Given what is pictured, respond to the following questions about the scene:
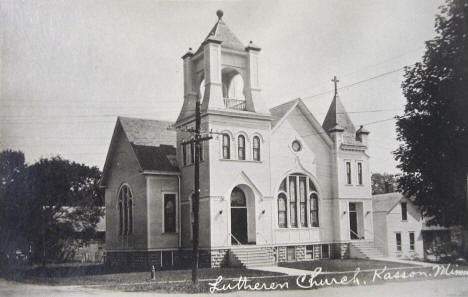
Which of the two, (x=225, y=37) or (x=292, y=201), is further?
(x=292, y=201)

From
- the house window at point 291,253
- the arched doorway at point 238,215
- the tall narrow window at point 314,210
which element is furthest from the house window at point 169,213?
the tall narrow window at point 314,210

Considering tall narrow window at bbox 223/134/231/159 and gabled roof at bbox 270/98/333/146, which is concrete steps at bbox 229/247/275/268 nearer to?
tall narrow window at bbox 223/134/231/159

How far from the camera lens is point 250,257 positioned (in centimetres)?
2470

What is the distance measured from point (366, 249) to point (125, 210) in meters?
13.5

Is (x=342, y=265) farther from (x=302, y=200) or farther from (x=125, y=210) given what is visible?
(x=125, y=210)

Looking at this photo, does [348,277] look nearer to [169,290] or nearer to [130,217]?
A: [169,290]

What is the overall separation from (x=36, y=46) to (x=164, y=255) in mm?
15903

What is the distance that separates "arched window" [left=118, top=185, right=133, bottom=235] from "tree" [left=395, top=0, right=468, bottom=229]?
1578 centimetres

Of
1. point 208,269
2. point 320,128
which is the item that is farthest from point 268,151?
point 208,269

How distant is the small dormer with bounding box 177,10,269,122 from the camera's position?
82.1 ft

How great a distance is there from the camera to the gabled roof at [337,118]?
1211 inches

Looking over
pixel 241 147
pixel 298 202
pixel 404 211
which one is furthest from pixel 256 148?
pixel 404 211

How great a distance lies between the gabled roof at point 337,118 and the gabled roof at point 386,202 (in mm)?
11514

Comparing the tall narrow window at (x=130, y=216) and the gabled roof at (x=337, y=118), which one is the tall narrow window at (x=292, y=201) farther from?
the tall narrow window at (x=130, y=216)
